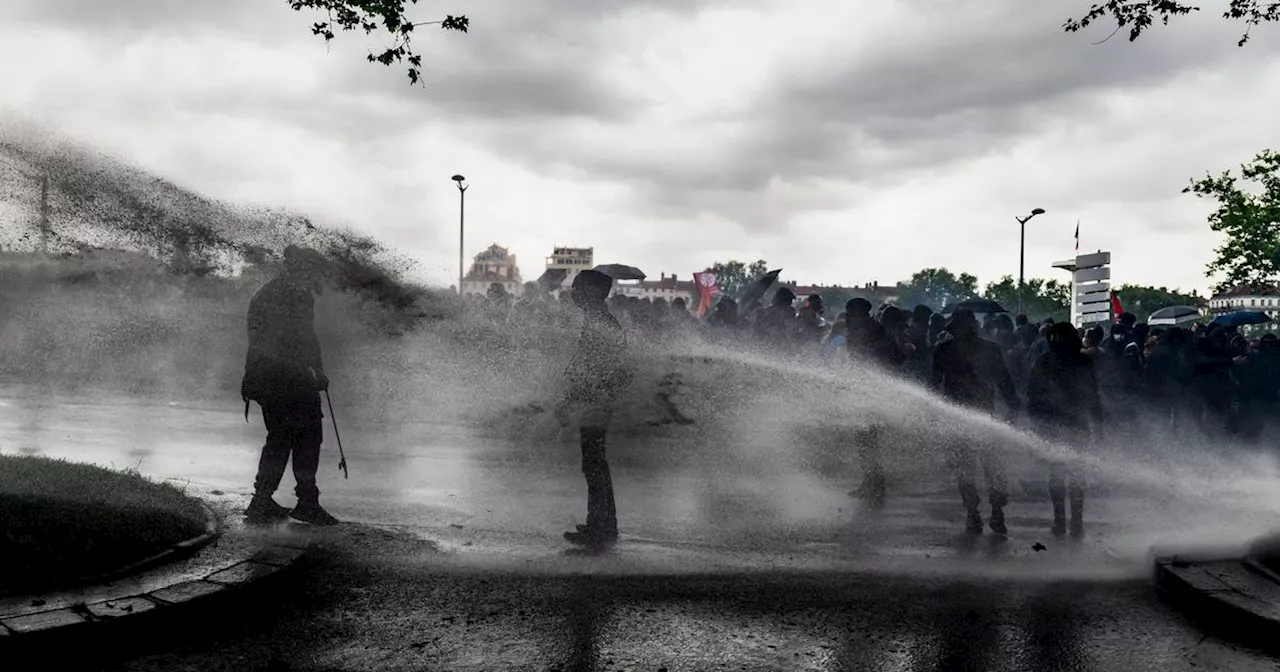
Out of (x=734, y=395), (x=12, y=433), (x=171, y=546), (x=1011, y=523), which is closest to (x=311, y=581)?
(x=171, y=546)

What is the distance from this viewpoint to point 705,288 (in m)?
19.5

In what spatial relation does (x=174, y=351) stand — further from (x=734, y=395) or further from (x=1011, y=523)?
(x=1011, y=523)

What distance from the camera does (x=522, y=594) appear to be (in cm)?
505

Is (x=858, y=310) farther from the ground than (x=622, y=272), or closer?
closer

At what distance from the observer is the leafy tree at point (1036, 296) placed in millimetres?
90500

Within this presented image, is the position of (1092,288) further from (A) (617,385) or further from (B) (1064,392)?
(A) (617,385)

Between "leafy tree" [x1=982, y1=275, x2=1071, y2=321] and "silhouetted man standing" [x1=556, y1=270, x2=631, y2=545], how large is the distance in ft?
281

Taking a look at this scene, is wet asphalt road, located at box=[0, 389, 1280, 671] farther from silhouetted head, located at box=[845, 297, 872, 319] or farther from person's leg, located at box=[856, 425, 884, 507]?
silhouetted head, located at box=[845, 297, 872, 319]

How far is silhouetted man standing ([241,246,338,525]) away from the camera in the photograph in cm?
669

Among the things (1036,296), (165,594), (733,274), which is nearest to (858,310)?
(165,594)

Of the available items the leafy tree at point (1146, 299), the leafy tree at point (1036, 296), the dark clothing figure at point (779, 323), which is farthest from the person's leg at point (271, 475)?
the leafy tree at point (1146, 299)

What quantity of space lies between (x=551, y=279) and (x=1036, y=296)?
312 feet

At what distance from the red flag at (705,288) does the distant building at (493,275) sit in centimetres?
397

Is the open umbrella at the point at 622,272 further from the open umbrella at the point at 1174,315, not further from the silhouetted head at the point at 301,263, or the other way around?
the open umbrella at the point at 1174,315
